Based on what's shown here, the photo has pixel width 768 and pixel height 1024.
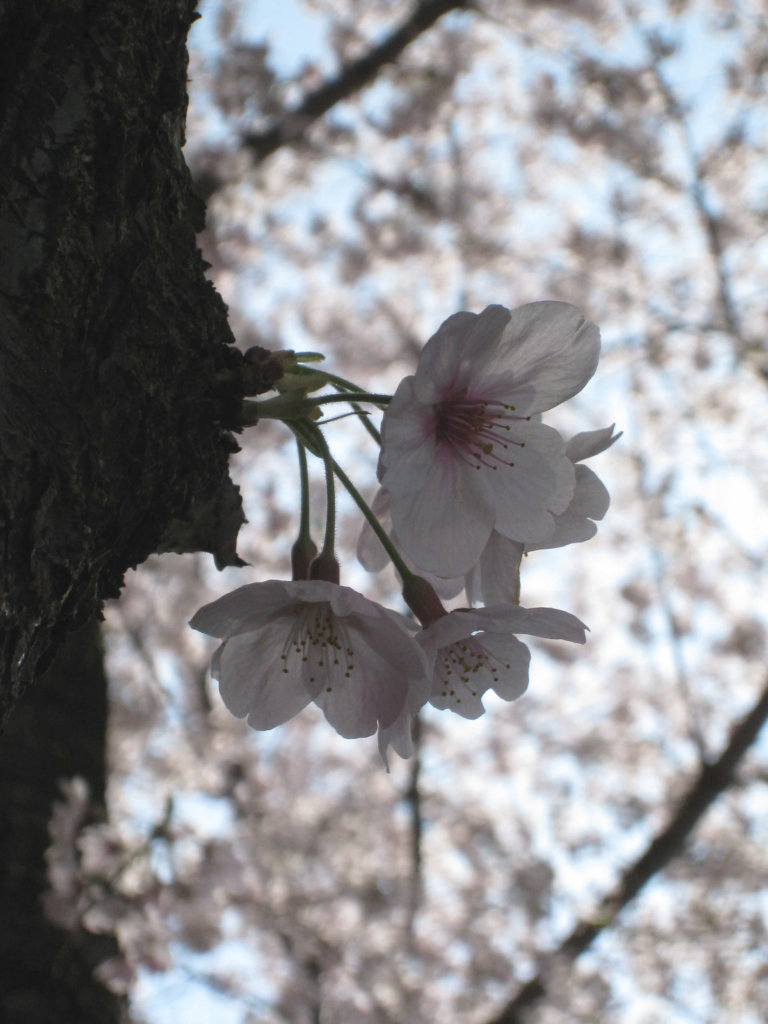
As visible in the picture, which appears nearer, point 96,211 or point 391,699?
point 96,211

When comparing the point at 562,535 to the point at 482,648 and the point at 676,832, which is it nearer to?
the point at 482,648

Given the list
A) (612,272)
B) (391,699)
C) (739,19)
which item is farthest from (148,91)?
(739,19)

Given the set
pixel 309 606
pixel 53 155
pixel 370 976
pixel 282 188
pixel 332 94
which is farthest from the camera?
pixel 282 188

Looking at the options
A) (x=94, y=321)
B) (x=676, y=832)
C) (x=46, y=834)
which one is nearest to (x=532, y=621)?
(x=94, y=321)

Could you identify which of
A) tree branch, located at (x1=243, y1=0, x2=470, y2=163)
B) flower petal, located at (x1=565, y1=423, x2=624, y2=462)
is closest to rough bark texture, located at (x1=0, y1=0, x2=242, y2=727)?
flower petal, located at (x1=565, y1=423, x2=624, y2=462)

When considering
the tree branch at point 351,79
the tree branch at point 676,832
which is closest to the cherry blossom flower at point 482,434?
the tree branch at point 676,832

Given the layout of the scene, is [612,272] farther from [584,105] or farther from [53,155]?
[53,155]

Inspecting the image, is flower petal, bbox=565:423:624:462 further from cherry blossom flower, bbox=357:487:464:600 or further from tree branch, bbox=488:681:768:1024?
tree branch, bbox=488:681:768:1024

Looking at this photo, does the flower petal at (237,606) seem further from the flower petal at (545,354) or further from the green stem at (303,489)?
the flower petal at (545,354)
